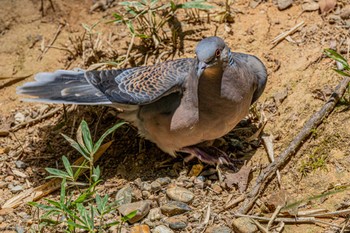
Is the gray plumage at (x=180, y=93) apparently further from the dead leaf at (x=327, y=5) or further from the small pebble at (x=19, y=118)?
the dead leaf at (x=327, y=5)

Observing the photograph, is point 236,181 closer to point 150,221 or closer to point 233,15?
point 150,221

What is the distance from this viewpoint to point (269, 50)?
597 cm

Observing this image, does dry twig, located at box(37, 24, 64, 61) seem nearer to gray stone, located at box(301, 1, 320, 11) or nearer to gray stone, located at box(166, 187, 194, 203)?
gray stone, located at box(166, 187, 194, 203)

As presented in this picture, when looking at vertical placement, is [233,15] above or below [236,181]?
above

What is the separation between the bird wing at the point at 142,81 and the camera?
4.95 meters

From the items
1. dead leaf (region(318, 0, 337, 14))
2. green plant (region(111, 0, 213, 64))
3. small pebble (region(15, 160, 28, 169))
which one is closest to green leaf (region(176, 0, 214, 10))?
green plant (region(111, 0, 213, 64))

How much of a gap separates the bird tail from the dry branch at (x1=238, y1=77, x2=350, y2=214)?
1.37 m

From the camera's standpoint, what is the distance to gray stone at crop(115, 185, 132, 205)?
4883mm

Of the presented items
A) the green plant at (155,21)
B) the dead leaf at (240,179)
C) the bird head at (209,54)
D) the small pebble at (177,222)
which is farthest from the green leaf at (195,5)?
the small pebble at (177,222)

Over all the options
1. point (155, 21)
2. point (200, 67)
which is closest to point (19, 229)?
point (200, 67)

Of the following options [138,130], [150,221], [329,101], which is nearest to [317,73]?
[329,101]

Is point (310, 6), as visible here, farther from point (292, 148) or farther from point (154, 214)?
point (154, 214)

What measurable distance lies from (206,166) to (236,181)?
0.39 m

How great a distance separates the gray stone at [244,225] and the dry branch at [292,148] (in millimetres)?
120
